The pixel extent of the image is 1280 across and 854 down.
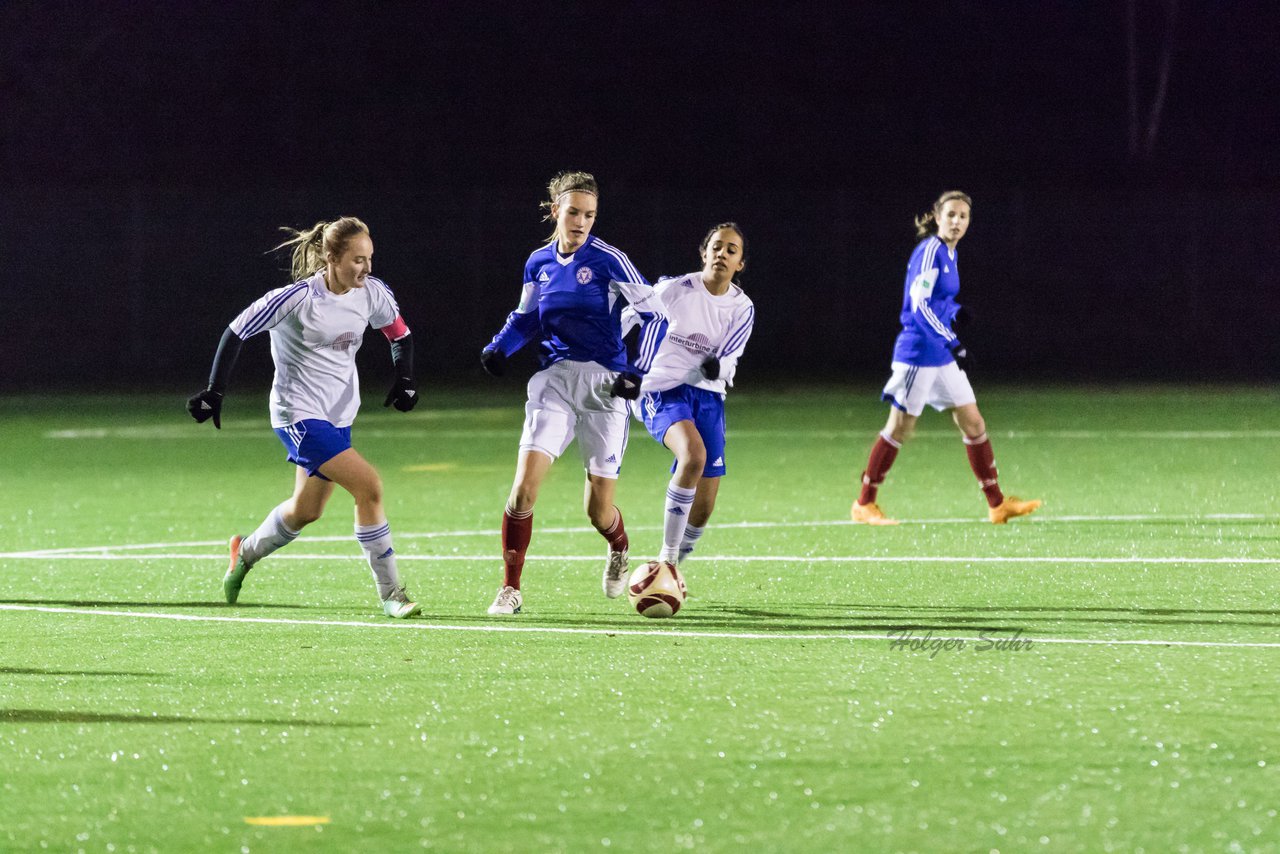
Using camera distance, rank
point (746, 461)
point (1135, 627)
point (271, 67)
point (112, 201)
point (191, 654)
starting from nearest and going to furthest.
Result: point (191, 654) < point (1135, 627) < point (746, 461) < point (112, 201) < point (271, 67)

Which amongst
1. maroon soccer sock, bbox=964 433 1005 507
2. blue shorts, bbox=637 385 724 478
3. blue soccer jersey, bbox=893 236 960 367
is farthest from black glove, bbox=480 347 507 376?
maroon soccer sock, bbox=964 433 1005 507

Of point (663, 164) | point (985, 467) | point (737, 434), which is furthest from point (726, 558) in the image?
point (663, 164)

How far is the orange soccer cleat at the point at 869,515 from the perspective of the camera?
1236cm

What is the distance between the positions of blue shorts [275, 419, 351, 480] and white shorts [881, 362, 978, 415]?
186 inches

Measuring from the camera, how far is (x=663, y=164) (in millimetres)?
35219

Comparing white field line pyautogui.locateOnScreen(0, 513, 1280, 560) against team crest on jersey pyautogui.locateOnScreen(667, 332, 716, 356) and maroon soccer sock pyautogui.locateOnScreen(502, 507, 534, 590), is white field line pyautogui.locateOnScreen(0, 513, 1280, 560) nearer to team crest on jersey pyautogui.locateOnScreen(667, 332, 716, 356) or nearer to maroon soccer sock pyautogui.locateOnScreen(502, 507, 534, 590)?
team crest on jersey pyautogui.locateOnScreen(667, 332, 716, 356)

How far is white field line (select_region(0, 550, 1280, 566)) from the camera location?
10461 mm

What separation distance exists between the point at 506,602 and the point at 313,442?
1.10 metres

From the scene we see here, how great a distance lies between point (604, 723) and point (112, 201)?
1037 inches

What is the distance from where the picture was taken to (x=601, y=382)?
357 inches

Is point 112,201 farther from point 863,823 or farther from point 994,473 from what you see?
point 863,823

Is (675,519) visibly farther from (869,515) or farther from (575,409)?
(869,515)

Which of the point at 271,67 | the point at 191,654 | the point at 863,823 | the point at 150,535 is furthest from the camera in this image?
the point at 271,67

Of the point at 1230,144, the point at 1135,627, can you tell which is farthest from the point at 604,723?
the point at 1230,144
